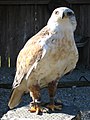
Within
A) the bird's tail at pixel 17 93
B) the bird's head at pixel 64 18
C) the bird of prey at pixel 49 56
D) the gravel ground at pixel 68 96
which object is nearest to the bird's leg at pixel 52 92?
the bird of prey at pixel 49 56

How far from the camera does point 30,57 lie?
145 inches

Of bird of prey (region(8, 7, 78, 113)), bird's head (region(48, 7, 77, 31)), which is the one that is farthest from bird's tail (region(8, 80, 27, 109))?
bird's head (region(48, 7, 77, 31))

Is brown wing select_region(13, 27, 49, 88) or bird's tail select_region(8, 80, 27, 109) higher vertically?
brown wing select_region(13, 27, 49, 88)

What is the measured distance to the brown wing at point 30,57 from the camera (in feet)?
11.8

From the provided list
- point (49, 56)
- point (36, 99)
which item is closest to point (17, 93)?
point (36, 99)

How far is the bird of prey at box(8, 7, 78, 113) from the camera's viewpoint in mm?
3492

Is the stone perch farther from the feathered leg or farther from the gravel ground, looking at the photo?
the gravel ground

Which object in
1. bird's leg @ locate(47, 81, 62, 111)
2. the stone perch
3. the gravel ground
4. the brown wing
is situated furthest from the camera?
the gravel ground

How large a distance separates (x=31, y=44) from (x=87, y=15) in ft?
24.1

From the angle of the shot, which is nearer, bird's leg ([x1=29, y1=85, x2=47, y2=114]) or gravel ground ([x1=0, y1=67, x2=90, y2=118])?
bird's leg ([x1=29, y1=85, x2=47, y2=114])

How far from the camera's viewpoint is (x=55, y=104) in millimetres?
4082

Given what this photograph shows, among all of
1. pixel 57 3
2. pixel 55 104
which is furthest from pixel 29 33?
pixel 55 104

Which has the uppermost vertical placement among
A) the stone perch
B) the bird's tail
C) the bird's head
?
the bird's head

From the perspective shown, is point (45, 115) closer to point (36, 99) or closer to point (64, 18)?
point (36, 99)
